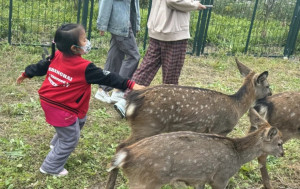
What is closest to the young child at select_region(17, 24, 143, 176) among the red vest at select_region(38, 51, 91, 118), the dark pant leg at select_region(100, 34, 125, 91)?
the red vest at select_region(38, 51, 91, 118)

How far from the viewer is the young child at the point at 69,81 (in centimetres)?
396

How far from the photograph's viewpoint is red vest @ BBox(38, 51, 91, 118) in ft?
13.0

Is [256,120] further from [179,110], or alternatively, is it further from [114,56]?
[114,56]

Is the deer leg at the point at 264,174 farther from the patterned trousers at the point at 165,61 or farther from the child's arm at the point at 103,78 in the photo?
the patterned trousers at the point at 165,61

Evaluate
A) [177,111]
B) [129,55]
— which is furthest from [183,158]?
[129,55]

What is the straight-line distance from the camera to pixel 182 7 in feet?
17.7

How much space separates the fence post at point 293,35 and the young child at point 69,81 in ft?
25.6

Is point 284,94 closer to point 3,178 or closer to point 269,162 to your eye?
point 269,162

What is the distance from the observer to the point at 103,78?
400cm

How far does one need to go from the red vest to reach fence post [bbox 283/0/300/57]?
26.3 ft

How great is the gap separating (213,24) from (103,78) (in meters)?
6.73

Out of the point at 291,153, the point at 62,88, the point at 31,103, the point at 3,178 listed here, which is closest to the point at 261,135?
the point at 291,153

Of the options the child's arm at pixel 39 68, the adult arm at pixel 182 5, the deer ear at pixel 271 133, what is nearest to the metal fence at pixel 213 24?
the adult arm at pixel 182 5

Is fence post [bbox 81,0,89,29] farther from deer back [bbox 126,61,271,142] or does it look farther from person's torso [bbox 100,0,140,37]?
deer back [bbox 126,61,271,142]
